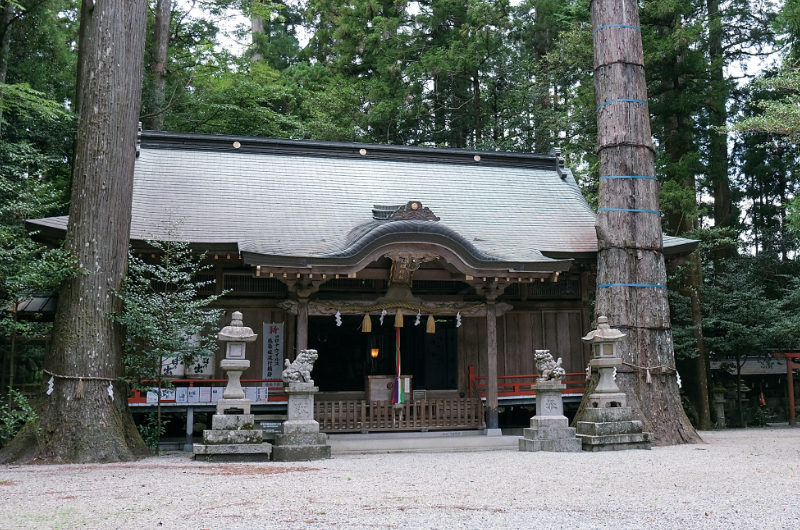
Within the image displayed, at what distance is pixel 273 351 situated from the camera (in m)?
11.7

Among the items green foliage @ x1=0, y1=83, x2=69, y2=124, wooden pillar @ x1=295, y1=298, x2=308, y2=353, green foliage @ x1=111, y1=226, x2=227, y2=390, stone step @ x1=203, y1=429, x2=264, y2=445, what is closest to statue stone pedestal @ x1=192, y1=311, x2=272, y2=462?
stone step @ x1=203, y1=429, x2=264, y2=445

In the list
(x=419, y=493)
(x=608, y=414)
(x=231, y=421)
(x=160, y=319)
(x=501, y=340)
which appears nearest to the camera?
(x=419, y=493)

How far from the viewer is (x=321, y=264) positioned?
1012cm

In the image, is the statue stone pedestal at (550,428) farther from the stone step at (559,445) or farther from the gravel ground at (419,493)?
the gravel ground at (419,493)

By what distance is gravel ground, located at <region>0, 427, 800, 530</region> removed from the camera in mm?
Answer: 4770

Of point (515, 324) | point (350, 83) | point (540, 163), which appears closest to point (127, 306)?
point (515, 324)

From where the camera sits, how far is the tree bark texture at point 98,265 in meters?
8.38

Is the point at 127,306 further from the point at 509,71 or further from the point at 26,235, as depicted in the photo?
the point at 509,71


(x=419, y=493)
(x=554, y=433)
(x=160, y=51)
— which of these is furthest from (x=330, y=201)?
(x=160, y=51)

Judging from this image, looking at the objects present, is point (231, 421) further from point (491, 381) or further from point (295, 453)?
point (491, 381)

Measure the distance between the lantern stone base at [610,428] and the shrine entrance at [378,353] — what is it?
3.99 m

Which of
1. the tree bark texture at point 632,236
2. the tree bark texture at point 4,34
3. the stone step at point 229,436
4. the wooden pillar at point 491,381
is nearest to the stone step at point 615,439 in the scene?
the tree bark texture at point 632,236

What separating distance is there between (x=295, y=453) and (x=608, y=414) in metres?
4.36

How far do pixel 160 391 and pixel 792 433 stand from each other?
11225mm
